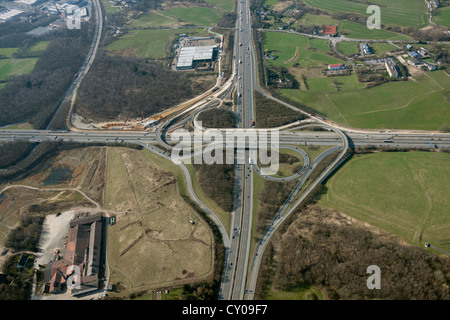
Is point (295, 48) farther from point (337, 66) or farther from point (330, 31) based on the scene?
point (337, 66)

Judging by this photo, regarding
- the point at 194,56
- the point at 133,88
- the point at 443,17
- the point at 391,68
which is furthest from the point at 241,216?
the point at 443,17

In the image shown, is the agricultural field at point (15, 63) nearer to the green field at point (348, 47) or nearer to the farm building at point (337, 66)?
the farm building at point (337, 66)

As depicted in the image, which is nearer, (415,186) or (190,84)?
(415,186)

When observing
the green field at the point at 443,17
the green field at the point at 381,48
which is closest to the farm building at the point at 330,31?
the green field at the point at 381,48

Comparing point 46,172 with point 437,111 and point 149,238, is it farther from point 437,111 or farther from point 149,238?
point 437,111

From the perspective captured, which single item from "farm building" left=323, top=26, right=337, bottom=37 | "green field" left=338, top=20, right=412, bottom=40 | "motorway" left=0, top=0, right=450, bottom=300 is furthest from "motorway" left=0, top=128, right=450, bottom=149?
"farm building" left=323, top=26, right=337, bottom=37
